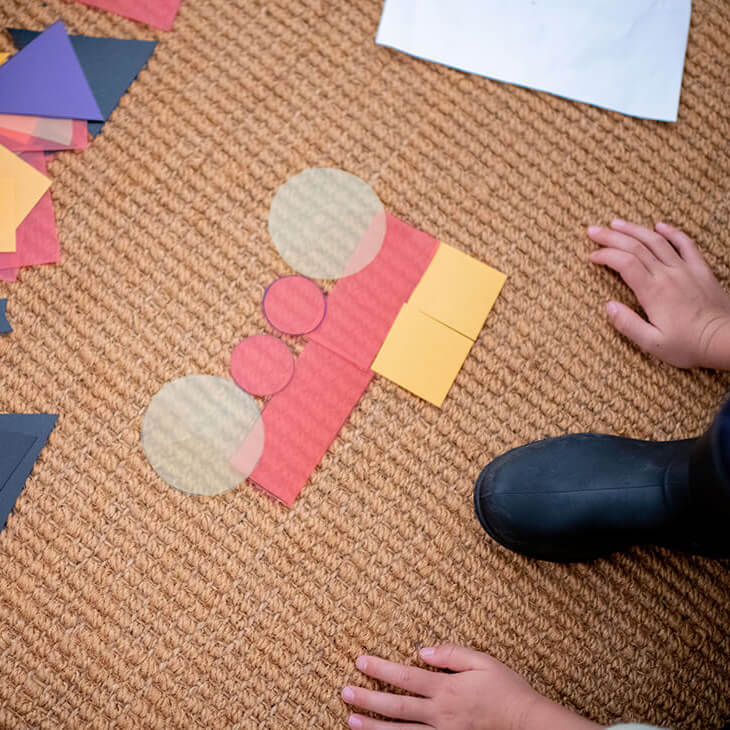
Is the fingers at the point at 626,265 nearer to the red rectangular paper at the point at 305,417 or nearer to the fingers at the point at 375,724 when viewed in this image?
the red rectangular paper at the point at 305,417

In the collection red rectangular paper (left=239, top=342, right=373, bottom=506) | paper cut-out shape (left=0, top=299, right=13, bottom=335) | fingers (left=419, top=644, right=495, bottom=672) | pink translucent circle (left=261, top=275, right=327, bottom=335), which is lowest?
fingers (left=419, top=644, right=495, bottom=672)

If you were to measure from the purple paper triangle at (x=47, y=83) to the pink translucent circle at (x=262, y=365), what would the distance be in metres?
0.29

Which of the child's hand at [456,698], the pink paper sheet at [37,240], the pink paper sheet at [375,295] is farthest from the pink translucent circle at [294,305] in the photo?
the child's hand at [456,698]

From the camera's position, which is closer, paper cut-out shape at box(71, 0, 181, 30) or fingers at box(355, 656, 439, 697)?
fingers at box(355, 656, 439, 697)

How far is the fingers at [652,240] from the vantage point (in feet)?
2.25

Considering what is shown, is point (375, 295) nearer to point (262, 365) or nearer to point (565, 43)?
point (262, 365)

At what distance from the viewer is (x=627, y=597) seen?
649mm

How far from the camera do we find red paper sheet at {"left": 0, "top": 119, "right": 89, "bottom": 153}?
0.69 m

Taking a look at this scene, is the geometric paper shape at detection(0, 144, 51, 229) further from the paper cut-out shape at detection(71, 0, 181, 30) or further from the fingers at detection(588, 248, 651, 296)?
the fingers at detection(588, 248, 651, 296)

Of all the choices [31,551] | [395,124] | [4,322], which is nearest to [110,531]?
[31,551]

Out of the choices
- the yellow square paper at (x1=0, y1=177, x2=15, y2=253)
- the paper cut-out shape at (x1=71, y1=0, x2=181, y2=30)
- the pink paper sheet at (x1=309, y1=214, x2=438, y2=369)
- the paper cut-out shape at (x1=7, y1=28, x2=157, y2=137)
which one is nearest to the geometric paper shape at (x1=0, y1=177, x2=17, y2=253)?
the yellow square paper at (x1=0, y1=177, x2=15, y2=253)

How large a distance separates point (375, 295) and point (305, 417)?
14cm

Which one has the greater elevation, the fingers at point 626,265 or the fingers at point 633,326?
the fingers at point 626,265

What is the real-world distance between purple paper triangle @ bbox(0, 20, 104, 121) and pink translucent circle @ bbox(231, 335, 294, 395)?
294mm
